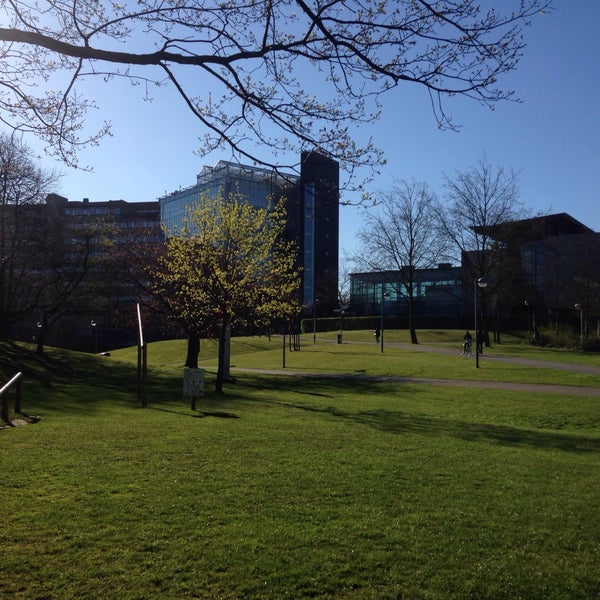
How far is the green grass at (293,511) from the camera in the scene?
13.3 ft

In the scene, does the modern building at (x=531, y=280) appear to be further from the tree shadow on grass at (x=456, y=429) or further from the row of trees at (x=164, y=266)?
the tree shadow on grass at (x=456, y=429)

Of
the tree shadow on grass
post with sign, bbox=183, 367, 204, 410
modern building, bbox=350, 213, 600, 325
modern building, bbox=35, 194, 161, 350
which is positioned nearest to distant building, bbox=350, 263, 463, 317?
modern building, bbox=350, 213, 600, 325

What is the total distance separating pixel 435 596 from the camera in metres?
3.86

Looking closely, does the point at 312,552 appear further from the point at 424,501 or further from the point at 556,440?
the point at 556,440

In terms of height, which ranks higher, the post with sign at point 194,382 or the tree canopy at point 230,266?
the tree canopy at point 230,266

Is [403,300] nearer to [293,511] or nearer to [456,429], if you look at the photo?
[456,429]

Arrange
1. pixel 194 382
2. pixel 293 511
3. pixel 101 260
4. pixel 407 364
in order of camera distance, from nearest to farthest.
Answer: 1. pixel 293 511
2. pixel 194 382
3. pixel 407 364
4. pixel 101 260

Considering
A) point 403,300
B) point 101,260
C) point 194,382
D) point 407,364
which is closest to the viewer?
point 194,382

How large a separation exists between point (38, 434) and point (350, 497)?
20.9 feet

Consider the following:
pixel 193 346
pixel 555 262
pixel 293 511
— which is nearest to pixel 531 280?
pixel 555 262

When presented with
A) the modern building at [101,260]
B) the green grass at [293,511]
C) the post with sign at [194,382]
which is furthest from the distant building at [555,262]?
the green grass at [293,511]

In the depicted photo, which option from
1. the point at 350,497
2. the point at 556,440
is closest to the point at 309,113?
the point at 350,497

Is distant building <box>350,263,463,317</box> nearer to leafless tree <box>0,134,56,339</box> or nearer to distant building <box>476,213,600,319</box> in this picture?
distant building <box>476,213,600,319</box>

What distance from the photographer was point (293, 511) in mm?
5543
